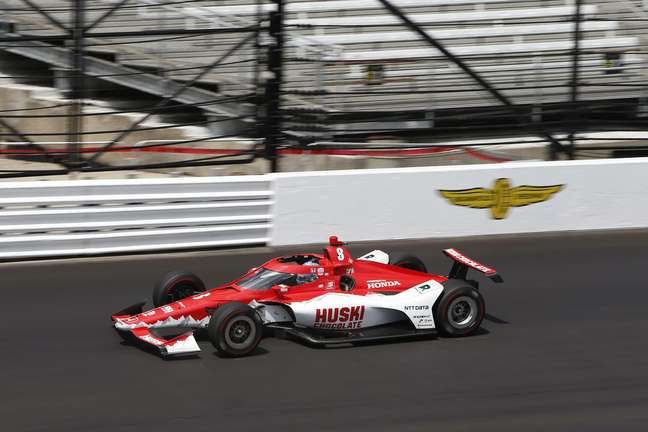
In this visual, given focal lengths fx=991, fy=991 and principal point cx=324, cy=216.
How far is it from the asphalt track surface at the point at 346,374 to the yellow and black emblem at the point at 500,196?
77.2 inches

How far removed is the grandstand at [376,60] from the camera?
39.4 ft

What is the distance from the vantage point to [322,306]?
7312mm

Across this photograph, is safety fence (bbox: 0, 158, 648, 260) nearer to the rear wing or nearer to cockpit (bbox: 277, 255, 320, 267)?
the rear wing

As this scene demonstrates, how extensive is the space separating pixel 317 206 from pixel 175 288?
10.7 ft

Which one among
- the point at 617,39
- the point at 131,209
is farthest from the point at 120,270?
the point at 617,39

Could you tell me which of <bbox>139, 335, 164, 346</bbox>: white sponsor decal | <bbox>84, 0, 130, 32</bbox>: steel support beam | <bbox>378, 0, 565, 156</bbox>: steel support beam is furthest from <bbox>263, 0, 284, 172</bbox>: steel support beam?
<bbox>139, 335, 164, 346</bbox>: white sponsor decal

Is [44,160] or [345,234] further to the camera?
[44,160]

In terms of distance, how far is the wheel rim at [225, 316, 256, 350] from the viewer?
699 centimetres

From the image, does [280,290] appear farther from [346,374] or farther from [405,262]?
[405,262]

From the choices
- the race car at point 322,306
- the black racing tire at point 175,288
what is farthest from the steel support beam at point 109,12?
the race car at point 322,306

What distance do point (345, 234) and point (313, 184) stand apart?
67cm

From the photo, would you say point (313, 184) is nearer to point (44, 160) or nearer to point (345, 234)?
point (345, 234)

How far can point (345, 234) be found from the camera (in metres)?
11.0

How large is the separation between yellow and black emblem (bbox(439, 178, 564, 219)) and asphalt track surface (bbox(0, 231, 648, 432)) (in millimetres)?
1962
